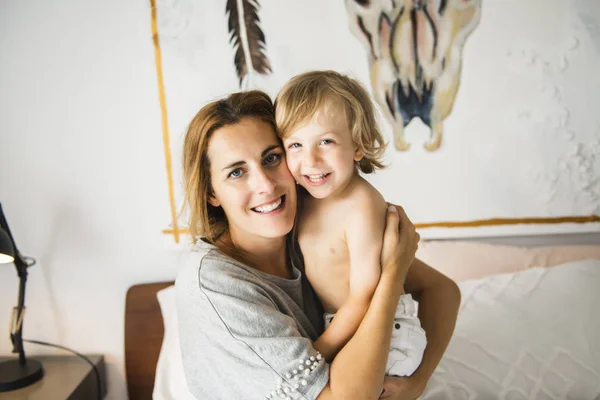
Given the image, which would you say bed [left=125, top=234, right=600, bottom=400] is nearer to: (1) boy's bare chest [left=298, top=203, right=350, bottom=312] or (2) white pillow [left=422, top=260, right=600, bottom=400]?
(2) white pillow [left=422, top=260, right=600, bottom=400]

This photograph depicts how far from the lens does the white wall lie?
75.7 inches

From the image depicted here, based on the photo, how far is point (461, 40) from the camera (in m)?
1.93

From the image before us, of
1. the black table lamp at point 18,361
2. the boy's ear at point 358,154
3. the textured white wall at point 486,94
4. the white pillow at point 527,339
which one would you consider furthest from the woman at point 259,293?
the black table lamp at point 18,361

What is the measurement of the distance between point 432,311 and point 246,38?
1309 millimetres

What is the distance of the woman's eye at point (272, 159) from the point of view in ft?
3.63

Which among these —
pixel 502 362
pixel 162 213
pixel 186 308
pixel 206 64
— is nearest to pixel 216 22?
pixel 206 64

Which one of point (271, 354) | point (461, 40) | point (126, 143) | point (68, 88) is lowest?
point (271, 354)

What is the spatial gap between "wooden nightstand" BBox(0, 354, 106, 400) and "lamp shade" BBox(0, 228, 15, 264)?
0.56 meters

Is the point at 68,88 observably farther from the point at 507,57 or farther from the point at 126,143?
the point at 507,57

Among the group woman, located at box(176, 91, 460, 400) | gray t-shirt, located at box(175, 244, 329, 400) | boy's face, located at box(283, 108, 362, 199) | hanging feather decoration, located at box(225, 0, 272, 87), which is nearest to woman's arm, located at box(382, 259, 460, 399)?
woman, located at box(176, 91, 460, 400)

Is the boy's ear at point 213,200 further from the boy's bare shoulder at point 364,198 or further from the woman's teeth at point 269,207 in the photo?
the boy's bare shoulder at point 364,198

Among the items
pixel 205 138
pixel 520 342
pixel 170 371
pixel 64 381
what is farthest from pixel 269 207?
pixel 64 381

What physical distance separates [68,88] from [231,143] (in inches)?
49.9

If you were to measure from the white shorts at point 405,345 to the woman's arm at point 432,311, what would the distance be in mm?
44
